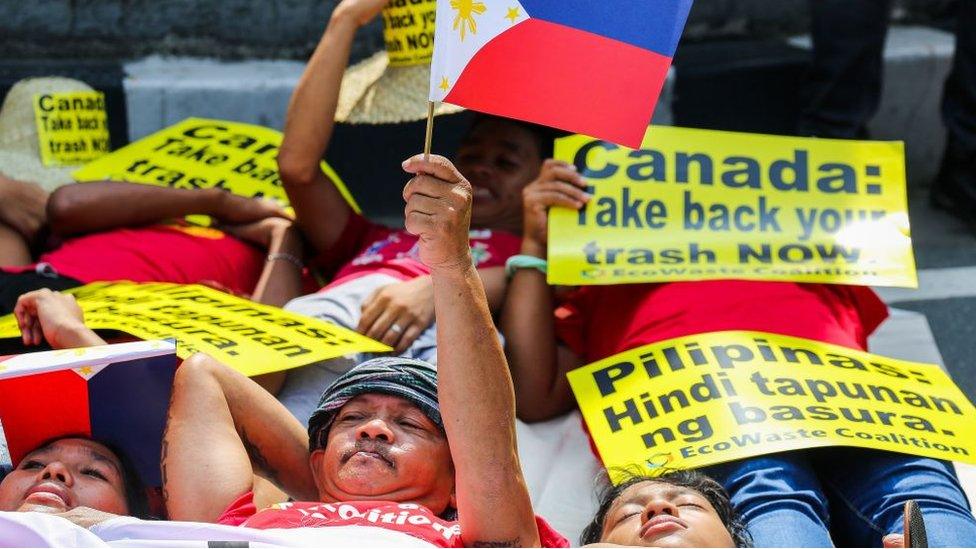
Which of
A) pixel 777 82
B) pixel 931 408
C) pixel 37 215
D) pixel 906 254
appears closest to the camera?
pixel 931 408

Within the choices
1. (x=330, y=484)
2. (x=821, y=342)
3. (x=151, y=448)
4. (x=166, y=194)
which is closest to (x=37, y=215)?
(x=166, y=194)

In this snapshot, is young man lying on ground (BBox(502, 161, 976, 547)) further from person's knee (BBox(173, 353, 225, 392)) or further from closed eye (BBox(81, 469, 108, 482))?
closed eye (BBox(81, 469, 108, 482))

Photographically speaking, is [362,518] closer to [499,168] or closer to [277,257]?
[277,257]

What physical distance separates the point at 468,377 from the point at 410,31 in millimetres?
1797

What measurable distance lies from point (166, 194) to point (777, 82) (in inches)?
84.6

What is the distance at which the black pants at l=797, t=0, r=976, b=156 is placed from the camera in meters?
4.40

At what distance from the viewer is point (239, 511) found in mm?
2363

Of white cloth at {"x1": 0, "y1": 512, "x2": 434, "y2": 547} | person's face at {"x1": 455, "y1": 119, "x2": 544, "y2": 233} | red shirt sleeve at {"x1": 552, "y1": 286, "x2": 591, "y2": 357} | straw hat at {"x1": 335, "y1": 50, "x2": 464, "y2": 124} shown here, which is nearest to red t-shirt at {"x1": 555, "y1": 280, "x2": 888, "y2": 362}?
red shirt sleeve at {"x1": 552, "y1": 286, "x2": 591, "y2": 357}

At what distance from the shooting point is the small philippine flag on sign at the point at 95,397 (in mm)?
2432

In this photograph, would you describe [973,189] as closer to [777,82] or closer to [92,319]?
[777,82]

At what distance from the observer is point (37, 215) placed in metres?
3.73


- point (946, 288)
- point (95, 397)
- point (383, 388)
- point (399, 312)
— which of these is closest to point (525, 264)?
point (399, 312)

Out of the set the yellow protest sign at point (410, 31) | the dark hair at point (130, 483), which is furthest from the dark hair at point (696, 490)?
the yellow protest sign at point (410, 31)

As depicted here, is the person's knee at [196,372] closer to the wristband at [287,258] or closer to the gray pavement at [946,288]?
the wristband at [287,258]
